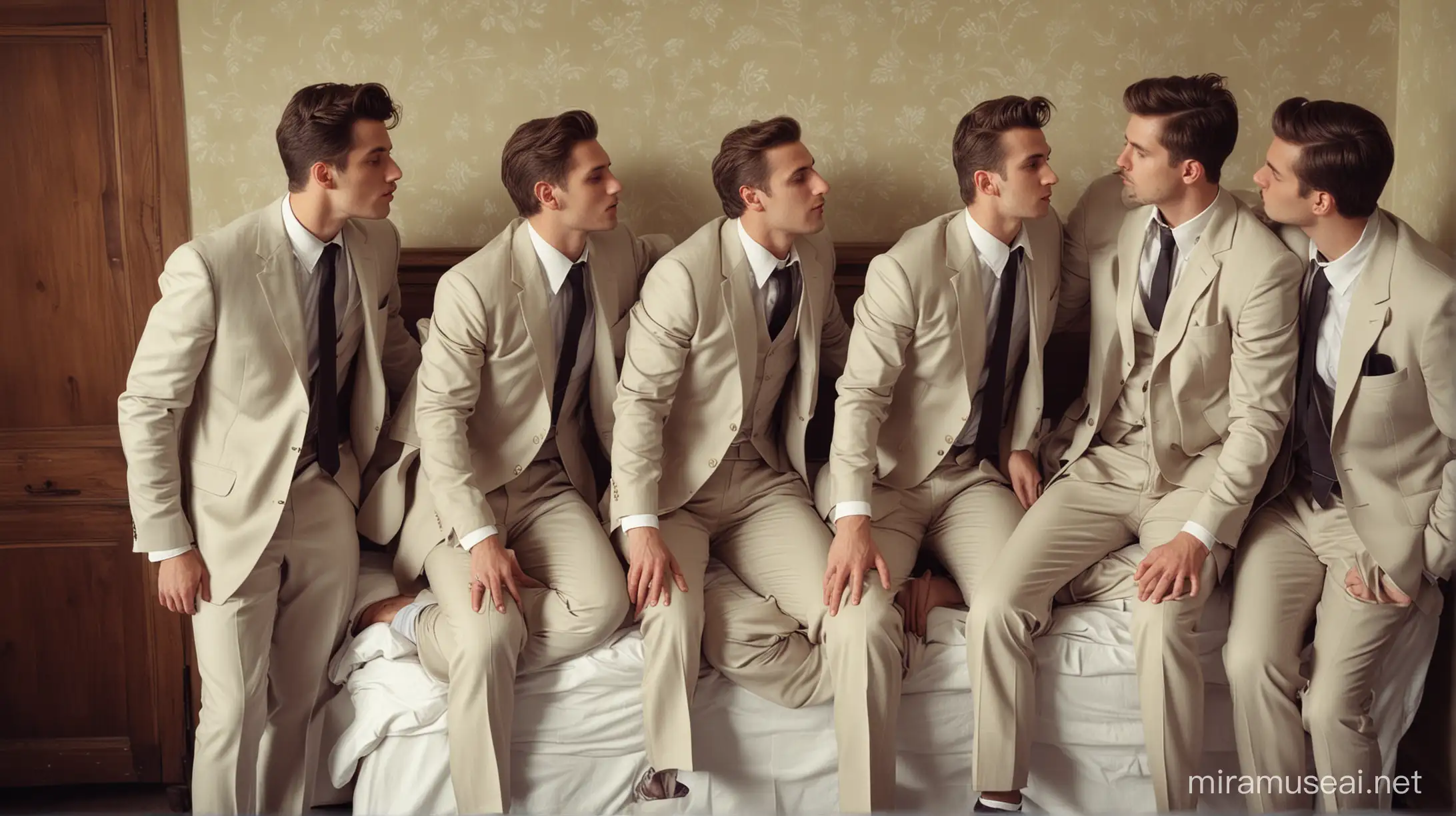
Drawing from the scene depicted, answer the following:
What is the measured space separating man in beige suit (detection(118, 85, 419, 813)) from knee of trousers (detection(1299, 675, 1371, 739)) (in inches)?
81.8

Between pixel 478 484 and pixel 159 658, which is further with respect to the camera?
pixel 159 658

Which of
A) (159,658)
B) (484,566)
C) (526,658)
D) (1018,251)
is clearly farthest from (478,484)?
(1018,251)

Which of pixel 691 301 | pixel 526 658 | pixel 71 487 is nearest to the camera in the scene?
pixel 526 658

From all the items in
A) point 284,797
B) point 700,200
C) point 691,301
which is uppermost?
point 700,200

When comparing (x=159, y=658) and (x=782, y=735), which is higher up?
(x=159, y=658)

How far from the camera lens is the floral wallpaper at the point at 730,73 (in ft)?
10.2

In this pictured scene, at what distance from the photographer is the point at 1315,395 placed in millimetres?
2703

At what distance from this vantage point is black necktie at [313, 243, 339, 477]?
276 centimetres

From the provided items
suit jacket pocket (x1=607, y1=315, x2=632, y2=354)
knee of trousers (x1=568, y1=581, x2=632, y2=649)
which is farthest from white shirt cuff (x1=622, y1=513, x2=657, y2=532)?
suit jacket pocket (x1=607, y1=315, x2=632, y2=354)

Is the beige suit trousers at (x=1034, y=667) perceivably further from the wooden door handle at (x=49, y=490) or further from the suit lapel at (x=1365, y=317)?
the wooden door handle at (x=49, y=490)

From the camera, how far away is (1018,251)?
9.57 ft

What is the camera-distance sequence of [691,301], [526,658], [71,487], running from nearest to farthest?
[526,658] → [691,301] → [71,487]

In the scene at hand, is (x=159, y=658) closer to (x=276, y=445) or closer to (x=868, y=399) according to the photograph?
(x=276, y=445)

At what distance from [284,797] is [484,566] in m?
0.71
